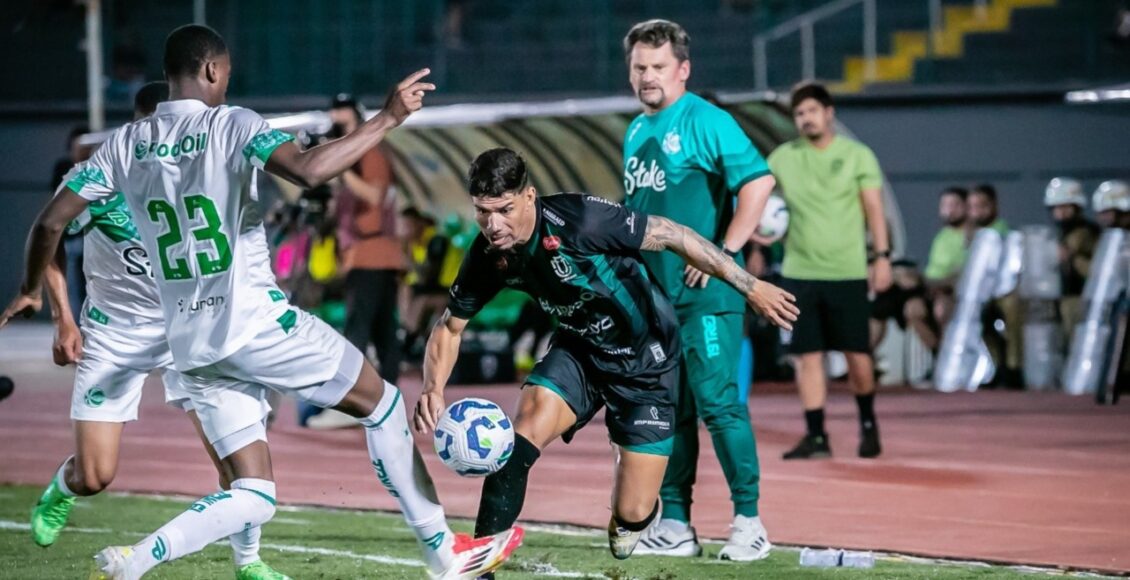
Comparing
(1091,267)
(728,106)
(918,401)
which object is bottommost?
(918,401)

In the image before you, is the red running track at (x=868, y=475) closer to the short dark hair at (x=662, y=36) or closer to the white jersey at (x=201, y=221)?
the short dark hair at (x=662, y=36)

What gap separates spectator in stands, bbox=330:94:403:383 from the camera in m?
14.0

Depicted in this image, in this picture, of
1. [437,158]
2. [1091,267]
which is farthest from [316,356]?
[437,158]

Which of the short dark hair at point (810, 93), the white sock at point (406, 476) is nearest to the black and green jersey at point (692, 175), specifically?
the white sock at point (406, 476)

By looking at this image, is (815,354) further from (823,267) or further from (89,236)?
(89,236)

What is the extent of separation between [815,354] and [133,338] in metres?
5.42

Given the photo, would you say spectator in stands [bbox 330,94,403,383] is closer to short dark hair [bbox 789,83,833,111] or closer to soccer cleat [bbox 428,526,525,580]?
short dark hair [bbox 789,83,833,111]

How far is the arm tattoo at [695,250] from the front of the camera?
7.17 meters

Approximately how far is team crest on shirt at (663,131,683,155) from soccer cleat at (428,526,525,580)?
2.38 m

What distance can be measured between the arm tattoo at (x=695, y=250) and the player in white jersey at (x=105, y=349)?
2.22 metres

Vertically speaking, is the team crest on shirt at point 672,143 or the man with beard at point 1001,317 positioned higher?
the team crest on shirt at point 672,143

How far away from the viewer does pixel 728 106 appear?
60.3 feet

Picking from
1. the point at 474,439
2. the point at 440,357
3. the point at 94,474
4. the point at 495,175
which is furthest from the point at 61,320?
the point at 495,175

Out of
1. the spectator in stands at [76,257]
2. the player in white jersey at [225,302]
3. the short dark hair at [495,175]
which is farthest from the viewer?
the spectator in stands at [76,257]
